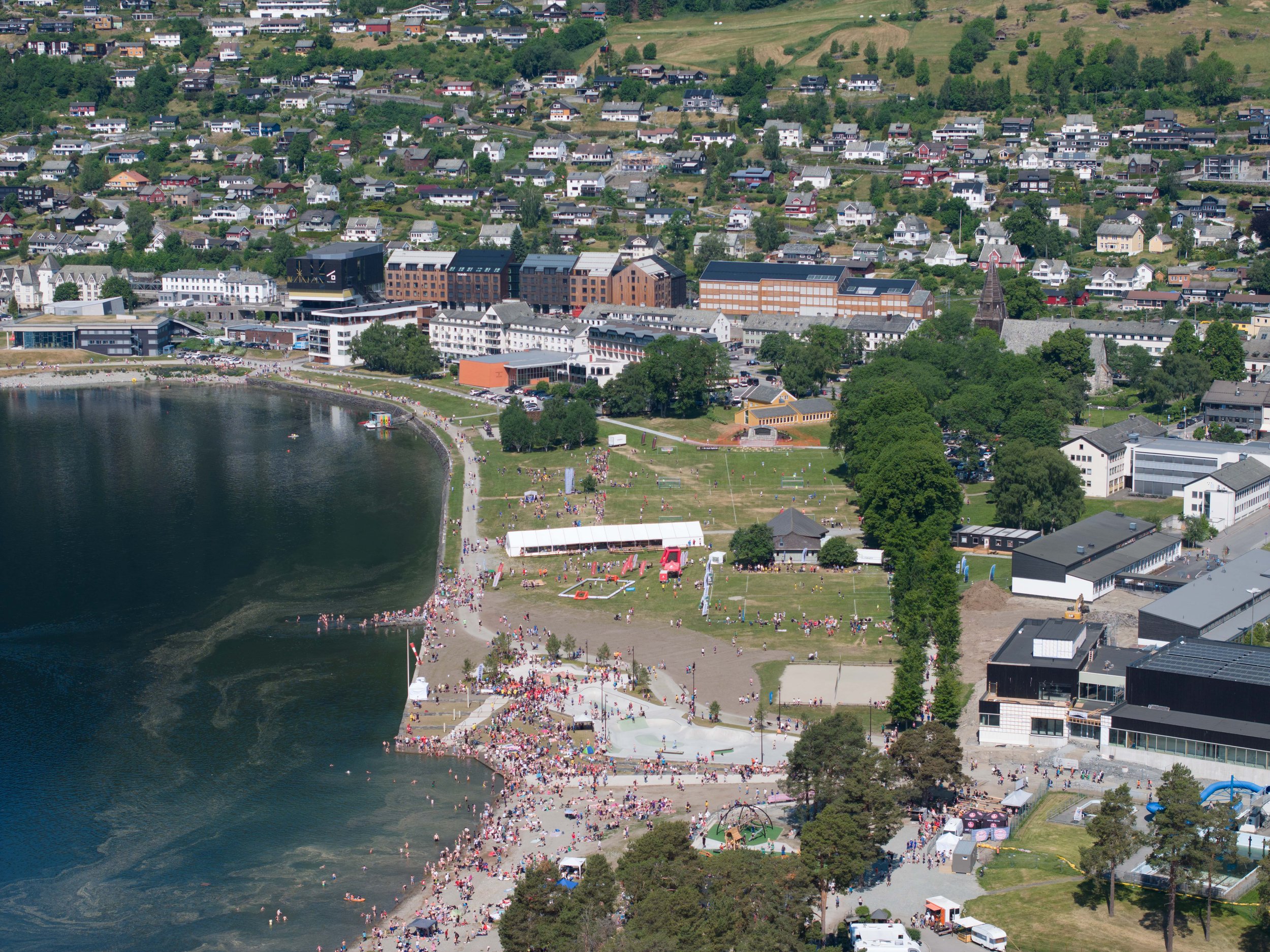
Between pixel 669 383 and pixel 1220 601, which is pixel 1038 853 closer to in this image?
pixel 1220 601

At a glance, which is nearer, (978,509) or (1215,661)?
(1215,661)

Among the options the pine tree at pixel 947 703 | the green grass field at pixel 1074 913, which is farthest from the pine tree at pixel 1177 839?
the pine tree at pixel 947 703

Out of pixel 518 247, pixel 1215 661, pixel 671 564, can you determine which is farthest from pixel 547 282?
pixel 1215 661

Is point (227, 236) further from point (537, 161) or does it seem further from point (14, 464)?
point (14, 464)

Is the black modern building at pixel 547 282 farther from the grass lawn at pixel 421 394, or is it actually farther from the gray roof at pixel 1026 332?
the gray roof at pixel 1026 332

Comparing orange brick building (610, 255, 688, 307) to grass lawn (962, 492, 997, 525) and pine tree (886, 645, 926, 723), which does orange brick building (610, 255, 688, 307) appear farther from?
pine tree (886, 645, 926, 723)

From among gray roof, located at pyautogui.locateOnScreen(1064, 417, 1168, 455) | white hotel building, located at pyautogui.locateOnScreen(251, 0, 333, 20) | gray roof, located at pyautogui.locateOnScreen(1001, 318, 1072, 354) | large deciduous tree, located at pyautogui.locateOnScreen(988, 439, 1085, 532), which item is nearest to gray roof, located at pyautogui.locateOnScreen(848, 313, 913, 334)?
gray roof, located at pyautogui.locateOnScreen(1001, 318, 1072, 354)

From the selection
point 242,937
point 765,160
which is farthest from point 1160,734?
point 765,160
